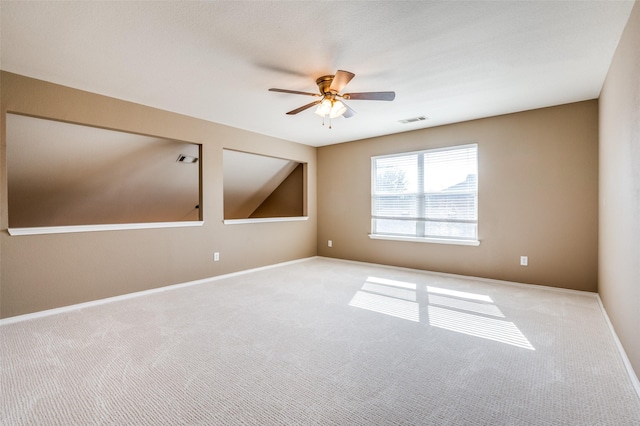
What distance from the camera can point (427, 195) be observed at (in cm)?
482

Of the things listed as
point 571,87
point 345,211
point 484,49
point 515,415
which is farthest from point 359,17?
point 345,211

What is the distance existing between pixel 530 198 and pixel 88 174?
6234 mm

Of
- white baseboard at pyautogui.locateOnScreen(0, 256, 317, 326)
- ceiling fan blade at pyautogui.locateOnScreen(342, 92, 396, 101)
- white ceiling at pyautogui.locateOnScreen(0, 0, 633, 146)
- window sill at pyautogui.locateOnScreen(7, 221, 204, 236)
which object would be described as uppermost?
white ceiling at pyautogui.locateOnScreen(0, 0, 633, 146)

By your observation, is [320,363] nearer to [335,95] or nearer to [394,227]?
[335,95]

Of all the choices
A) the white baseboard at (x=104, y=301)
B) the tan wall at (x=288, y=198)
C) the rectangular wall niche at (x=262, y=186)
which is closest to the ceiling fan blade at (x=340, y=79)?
the rectangular wall niche at (x=262, y=186)

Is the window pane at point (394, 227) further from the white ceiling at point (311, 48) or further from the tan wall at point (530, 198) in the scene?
the white ceiling at point (311, 48)

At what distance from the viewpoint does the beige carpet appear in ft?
5.16

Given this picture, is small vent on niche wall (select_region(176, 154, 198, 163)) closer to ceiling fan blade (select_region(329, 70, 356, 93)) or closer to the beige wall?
ceiling fan blade (select_region(329, 70, 356, 93))

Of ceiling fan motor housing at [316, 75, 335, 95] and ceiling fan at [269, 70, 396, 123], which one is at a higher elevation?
ceiling fan motor housing at [316, 75, 335, 95]

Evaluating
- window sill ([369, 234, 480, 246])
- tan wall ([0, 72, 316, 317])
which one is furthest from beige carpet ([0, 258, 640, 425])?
window sill ([369, 234, 480, 246])

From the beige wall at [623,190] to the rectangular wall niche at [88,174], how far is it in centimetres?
450

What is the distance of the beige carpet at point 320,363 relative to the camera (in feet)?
5.16

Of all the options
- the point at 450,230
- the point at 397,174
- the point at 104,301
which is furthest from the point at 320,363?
the point at 397,174

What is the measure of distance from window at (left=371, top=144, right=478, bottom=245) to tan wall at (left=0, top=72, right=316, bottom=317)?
2011mm
